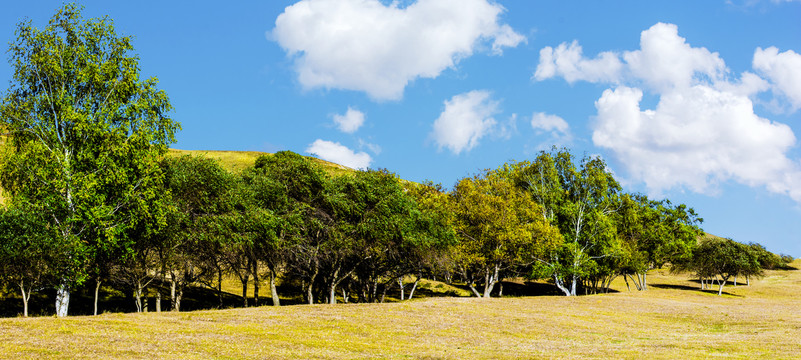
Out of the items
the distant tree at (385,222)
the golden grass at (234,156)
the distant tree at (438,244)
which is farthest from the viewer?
the golden grass at (234,156)

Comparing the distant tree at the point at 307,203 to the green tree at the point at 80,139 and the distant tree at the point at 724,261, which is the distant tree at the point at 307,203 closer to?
the green tree at the point at 80,139

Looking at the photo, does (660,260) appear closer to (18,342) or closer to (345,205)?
(345,205)

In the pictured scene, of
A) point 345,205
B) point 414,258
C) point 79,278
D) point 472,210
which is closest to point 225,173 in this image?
point 345,205

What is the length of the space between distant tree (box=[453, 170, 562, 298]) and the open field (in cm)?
1998

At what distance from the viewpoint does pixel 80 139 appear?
42938mm

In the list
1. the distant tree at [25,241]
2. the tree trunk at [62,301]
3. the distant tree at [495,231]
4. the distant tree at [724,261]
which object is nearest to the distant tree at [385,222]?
the distant tree at [495,231]

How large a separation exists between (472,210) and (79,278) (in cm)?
5110

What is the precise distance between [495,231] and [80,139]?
52.3 meters

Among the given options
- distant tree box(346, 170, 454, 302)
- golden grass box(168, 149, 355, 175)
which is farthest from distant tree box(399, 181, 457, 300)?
golden grass box(168, 149, 355, 175)

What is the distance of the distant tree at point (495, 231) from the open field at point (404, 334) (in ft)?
65.5

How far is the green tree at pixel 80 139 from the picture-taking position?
40.2m

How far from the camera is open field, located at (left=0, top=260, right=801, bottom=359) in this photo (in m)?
25.8

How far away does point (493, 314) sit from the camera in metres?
49.6

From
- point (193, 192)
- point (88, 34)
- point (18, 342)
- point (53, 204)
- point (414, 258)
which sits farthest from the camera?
point (414, 258)
